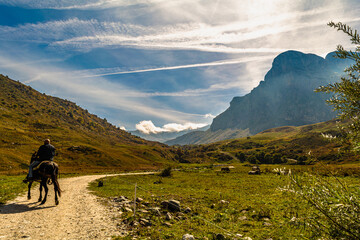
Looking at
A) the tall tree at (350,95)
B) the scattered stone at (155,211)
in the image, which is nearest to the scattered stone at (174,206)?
the scattered stone at (155,211)

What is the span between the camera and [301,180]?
4.49m

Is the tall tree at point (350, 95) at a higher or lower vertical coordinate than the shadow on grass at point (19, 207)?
higher

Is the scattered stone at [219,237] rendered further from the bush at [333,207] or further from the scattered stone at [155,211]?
the bush at [333,207]

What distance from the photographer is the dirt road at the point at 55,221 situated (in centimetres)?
1032

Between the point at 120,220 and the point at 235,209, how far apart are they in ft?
35.1

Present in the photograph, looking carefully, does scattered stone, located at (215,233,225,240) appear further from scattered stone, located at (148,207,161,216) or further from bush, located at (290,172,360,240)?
bush, located at (290,172,360,240)

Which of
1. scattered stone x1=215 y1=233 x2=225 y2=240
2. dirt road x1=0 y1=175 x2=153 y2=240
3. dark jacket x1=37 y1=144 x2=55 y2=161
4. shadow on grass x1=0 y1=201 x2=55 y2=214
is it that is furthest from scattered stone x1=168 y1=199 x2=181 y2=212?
dark jacket x1=37 y1=144 x2=55 y2=161

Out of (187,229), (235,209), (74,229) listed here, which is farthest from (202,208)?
(74,229)

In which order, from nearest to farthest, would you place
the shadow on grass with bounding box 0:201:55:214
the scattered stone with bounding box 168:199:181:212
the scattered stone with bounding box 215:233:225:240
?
the scattered stone with bounding box 215:233:225:240 < the shadow on grass with bounding box 0:201:55:214 < the scattered stone with bounding box 168:199:181:212

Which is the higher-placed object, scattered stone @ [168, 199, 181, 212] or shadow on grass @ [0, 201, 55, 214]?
shadow on grass @ [0, 201, 55, 214]

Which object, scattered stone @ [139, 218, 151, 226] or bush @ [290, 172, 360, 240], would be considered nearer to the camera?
bush @ [290, 172, 360, 240]

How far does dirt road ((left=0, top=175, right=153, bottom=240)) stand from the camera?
10320 mm

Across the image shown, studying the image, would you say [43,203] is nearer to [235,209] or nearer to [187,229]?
[187,229]

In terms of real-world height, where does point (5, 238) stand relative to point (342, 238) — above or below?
below
